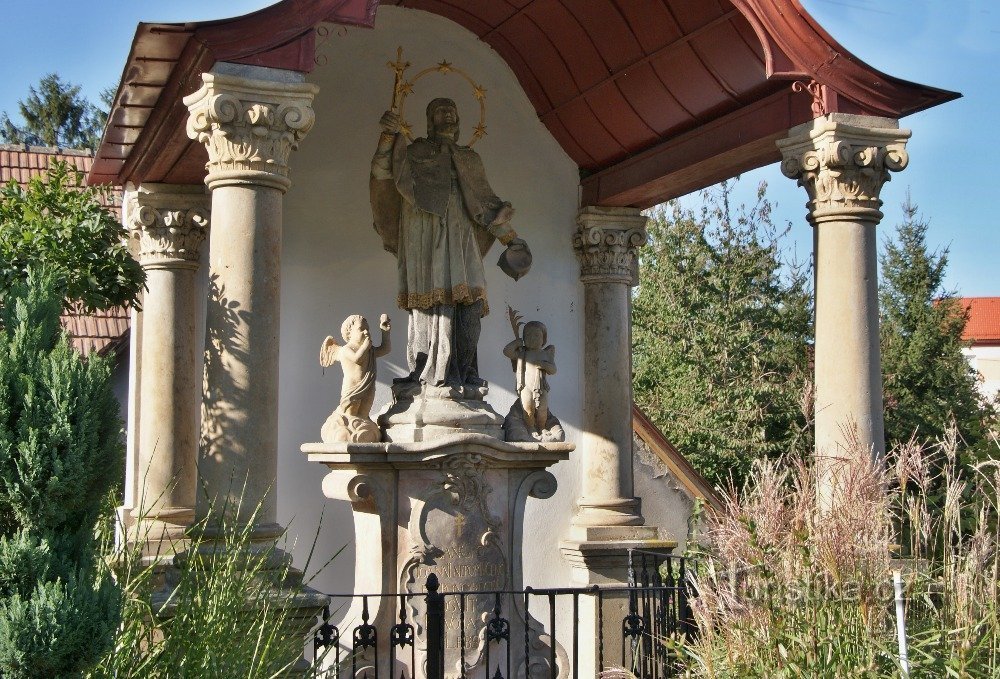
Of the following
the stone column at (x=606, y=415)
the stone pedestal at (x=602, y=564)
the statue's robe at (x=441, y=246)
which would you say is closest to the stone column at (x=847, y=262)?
the statue's robe at (x=441, y=246)

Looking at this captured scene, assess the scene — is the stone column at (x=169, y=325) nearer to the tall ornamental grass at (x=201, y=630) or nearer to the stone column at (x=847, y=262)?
the tall ornamental grass at (x=201, y=630)

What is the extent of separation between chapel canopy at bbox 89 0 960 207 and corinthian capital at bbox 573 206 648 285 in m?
0.16

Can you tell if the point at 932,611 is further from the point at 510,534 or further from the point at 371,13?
the point at 371,13

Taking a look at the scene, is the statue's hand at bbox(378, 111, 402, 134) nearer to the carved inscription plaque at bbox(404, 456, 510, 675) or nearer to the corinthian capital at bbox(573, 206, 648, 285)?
the carved inscription plaque at bbox(404, 456, 510, 675)

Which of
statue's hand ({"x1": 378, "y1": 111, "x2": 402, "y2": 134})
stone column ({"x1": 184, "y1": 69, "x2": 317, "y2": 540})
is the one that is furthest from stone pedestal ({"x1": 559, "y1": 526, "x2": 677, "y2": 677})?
statue's hand ({"x1": 378, "y1": 111, "x2": 402, "y2": 134})

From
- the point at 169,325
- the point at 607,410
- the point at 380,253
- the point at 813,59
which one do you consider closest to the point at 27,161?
the point at 169,325

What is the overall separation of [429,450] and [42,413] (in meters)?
2.78

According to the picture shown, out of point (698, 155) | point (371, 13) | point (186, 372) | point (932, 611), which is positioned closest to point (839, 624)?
point (932, 611)

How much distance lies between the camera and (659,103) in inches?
347

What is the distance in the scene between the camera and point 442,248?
7.83m

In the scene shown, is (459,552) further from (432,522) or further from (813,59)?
(813,59)

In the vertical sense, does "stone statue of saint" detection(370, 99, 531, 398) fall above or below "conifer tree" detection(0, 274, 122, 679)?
above

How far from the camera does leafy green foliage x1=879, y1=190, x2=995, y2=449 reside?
20.1m

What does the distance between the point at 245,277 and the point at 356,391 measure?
1201 mm
